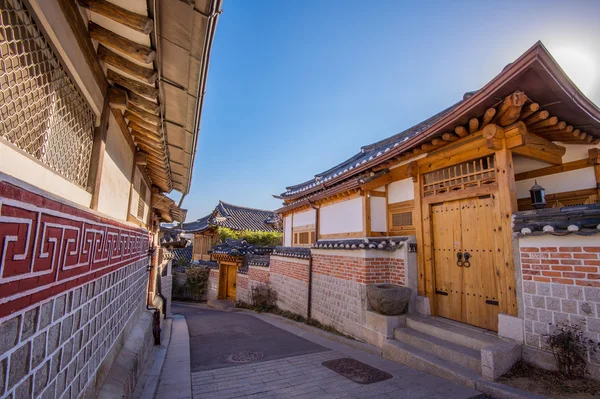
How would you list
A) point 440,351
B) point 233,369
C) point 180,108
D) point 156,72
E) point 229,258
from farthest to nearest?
point 229,258 < point 233,369 < point 440,351 < point 180,108 < point 156,72

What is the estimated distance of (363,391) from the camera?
426 cm

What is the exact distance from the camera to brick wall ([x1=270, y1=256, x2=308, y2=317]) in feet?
30.9

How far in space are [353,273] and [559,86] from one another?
16.3 ft

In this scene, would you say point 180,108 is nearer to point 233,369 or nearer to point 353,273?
point 233,369

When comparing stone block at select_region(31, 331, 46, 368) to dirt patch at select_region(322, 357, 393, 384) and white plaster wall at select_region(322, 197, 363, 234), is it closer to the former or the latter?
dirt patch at select_region(322, 357, 393, 384)

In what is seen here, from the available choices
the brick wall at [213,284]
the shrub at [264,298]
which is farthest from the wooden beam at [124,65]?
the brick wall at [213,284]

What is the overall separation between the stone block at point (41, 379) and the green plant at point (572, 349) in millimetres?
5022

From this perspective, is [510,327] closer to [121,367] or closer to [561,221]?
[561,221]

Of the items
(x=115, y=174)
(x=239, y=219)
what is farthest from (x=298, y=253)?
(x=239, y=219)

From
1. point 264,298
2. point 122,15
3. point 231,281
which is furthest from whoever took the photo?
point 231,281

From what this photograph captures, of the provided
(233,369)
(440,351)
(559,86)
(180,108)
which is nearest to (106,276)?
(180,108)

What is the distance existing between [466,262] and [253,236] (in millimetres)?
19644

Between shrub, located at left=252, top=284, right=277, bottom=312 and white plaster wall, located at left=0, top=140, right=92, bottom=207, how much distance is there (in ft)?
33.4

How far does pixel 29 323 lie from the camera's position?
1.28 metres
